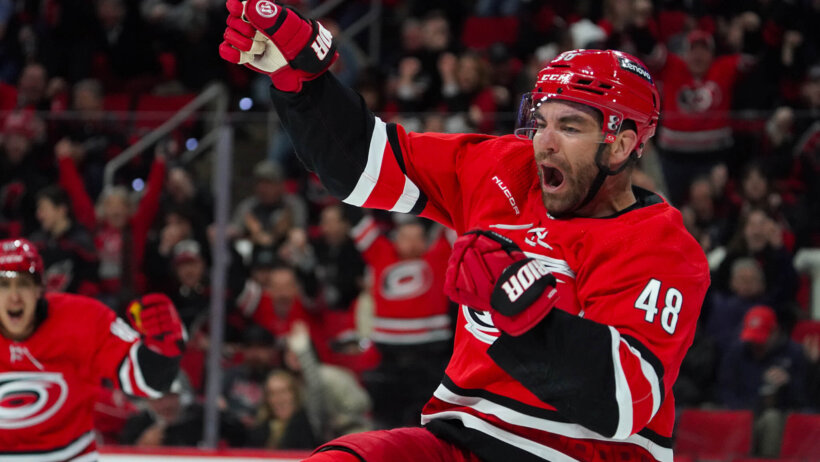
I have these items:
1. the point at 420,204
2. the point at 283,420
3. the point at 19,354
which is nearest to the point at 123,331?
the point at 19,354

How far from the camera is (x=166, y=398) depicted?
538 cm

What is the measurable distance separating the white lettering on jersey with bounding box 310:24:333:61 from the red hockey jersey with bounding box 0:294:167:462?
5.77 feet

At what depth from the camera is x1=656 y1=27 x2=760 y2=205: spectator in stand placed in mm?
5266

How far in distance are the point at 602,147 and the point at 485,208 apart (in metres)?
0.29

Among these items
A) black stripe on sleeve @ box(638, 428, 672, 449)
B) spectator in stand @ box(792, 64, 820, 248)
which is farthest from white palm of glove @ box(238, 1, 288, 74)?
spectator in stand @ box(792, 64, 820, 248)

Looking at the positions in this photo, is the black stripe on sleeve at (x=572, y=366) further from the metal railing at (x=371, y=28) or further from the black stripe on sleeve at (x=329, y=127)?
the metal railing at (x=371, y=28)

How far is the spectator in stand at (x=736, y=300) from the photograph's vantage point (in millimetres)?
5121

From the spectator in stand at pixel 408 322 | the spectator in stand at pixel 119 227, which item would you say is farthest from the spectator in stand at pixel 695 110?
the spectator in stand at pixel 119 227

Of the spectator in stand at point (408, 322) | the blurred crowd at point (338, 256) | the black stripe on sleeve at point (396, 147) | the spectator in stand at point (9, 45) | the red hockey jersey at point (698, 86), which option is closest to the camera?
the black stripe on sleeve at point (396, 147)

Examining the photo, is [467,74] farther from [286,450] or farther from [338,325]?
[286,450]

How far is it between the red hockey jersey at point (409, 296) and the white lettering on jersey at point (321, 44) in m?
2.98

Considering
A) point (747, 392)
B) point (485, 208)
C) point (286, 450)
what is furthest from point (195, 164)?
point (485, 208)

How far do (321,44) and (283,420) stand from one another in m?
3.25

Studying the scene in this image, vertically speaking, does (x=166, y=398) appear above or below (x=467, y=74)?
below
